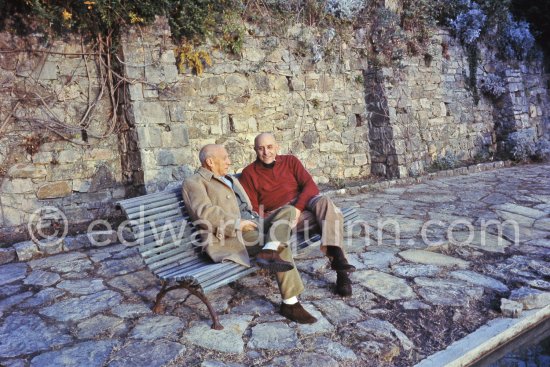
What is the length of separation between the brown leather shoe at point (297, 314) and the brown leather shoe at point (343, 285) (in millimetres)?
436

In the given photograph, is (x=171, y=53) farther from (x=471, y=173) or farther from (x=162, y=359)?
(x=471, y=173)

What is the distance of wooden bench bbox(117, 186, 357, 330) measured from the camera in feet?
8.98

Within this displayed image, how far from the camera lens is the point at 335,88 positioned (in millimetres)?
7672

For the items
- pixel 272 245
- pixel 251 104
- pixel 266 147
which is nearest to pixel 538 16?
pixel 251 104

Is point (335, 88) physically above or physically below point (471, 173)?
above

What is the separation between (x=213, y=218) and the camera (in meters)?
3.04

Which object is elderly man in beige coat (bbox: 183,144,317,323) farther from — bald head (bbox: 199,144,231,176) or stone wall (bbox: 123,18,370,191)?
stone wall (bbox: 123,18,370,191)

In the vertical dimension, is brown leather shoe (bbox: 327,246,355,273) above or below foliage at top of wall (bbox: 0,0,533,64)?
below

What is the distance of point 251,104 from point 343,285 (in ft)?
13.4

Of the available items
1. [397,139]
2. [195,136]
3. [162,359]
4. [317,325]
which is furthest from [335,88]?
[162,359]

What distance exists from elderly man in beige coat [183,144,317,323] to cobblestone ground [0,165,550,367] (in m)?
0.25

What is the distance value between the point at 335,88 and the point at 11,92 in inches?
194

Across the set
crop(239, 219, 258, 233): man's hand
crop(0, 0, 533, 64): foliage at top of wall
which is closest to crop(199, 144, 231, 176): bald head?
crop(239, 219, 258, 233): man's hand

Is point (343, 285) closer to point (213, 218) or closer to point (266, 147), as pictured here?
point (213, 218)
